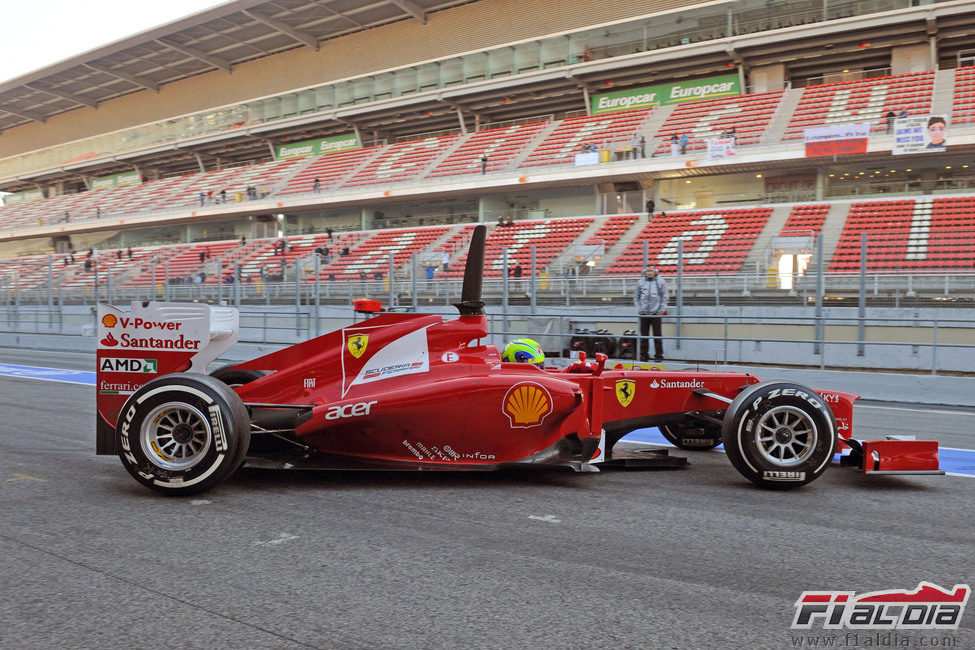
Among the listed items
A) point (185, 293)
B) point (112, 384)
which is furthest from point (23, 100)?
point (112, 384)

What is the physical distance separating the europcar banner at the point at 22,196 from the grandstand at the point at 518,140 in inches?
362

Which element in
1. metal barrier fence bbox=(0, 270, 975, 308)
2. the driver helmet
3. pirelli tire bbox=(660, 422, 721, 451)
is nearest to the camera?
the driver helmet

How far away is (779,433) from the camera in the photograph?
4520 mm

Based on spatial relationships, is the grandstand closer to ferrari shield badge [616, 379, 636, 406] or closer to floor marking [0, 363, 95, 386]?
floor marking [0, 363, 95, 386]

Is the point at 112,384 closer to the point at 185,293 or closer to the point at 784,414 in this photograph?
the point at 784,414

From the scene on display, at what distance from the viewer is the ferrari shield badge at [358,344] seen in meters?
4.96

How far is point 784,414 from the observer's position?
4566 mm

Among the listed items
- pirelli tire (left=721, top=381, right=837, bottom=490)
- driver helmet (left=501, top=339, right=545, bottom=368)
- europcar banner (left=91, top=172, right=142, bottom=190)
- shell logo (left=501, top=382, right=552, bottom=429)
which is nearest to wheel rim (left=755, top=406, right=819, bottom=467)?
pirelli tire (left=721, top=381, right=837, bottom=490)

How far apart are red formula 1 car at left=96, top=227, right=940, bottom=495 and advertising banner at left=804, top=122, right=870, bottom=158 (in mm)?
22400

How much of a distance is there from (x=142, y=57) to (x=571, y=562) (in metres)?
51.6

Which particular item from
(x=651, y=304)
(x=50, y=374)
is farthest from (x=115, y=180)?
(x=651, y=304)

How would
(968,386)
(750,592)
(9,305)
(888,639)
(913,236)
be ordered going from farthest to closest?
(9,305)
(913,236)
(968,386)
(750,592)
(888,639)

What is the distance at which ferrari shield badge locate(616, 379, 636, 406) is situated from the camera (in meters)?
4.85

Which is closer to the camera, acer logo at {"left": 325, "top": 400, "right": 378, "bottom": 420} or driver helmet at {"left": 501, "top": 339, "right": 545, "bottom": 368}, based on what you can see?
acer logo at {"left": 325, "top": 400, "right": 378, "bottom": 420}
